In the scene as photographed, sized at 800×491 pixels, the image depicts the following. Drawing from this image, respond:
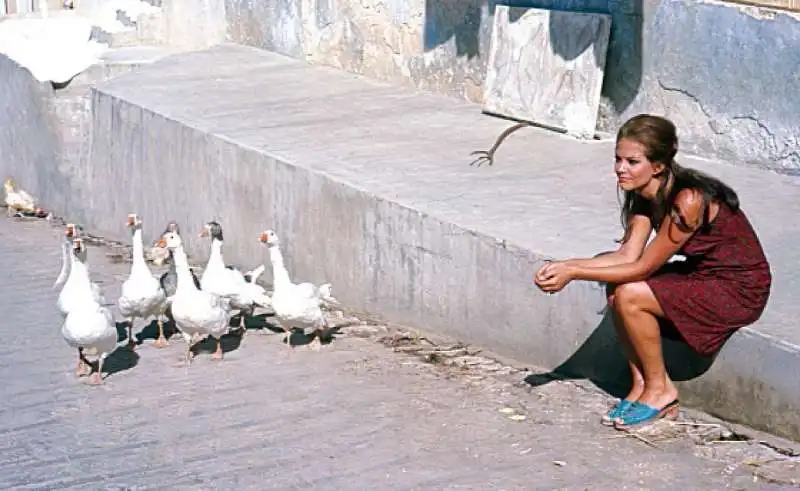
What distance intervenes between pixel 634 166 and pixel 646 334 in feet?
2.19

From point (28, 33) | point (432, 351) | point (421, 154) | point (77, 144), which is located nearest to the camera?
point (432, 351)

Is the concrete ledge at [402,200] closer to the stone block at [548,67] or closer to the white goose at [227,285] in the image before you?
the stone block at [548,67]

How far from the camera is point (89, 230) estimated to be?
443 inches

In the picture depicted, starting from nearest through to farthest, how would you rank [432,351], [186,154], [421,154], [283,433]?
[283,433] < [432,351] < [421,154] < [186,154]

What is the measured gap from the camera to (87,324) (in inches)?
264

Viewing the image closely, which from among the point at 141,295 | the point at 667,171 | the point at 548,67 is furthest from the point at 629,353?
the point at 548,67

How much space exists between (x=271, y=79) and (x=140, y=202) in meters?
1.41

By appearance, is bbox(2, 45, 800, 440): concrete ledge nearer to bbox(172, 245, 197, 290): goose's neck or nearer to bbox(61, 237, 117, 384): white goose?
bbox(172, 245, 197, 290): goose's neck

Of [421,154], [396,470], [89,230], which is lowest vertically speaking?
[89,230]

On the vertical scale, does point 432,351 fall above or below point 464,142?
below

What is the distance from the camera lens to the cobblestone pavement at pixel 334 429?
5312 mm

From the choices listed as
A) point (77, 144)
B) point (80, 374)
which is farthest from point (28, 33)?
point (80, 374)

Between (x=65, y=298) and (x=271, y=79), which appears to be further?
(x=271, y=79)

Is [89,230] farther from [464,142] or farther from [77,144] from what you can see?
[464,142]
